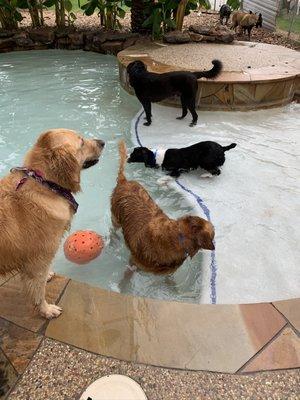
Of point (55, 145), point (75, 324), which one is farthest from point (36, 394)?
point (55, 145)

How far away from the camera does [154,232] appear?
3.26 meters

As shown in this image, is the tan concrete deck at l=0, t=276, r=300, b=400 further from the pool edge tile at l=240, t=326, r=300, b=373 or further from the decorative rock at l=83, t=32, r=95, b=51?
the decorative rock at l=83, t=32, r=95, b=51

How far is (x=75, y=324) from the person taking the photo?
109 inches

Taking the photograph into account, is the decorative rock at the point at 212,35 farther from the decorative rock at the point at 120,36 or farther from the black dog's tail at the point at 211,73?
the black dog's tail at the point at 211,73

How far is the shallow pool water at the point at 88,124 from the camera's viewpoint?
3893 mm

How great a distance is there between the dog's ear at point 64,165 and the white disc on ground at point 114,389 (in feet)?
4.54

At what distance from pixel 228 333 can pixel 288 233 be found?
207 centimetres

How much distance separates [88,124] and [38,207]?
4.68 m

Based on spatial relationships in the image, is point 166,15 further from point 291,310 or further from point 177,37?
point 291,310

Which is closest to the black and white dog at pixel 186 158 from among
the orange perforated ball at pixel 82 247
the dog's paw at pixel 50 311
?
the orange perforated ball at pixel 82 247

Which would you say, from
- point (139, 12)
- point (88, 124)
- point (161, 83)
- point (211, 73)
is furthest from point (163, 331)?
point (139, 12)

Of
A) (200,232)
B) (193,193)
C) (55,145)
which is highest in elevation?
(55,145)

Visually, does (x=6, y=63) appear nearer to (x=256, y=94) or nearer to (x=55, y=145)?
(x=256, y=94)

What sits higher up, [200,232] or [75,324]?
[200,232]
